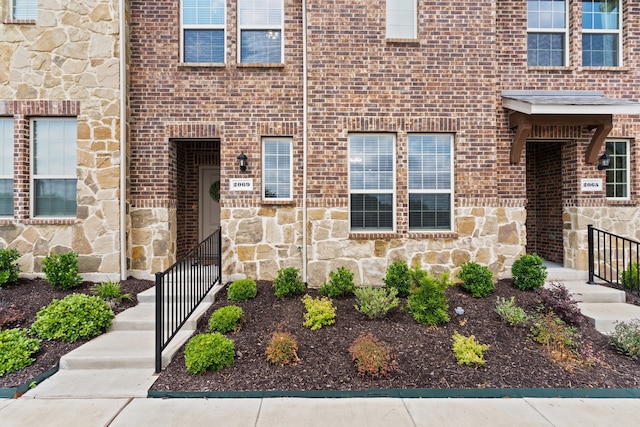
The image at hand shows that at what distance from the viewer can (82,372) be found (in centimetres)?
356

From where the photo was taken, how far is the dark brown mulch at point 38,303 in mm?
3416

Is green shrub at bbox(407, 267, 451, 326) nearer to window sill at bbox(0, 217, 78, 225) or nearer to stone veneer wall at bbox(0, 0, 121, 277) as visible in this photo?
stone veneer wall at bbox(0, 0, 121, 277)

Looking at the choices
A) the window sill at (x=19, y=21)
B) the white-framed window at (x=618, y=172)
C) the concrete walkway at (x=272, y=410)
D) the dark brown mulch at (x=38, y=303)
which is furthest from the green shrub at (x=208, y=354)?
the white-framed window at (x=618, y=172)

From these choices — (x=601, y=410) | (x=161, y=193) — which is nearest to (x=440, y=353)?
(x=601, y=410)

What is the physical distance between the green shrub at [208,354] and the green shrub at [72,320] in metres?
1.61

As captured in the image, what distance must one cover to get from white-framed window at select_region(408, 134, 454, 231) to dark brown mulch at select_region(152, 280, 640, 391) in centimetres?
177

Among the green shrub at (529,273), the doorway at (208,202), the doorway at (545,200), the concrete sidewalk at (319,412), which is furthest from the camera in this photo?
the doorway at (208,202)

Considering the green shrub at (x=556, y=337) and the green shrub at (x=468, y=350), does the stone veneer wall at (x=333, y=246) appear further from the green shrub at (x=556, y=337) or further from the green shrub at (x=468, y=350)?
the green shrub at (x=468, y=350)

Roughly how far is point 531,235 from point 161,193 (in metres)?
7.98

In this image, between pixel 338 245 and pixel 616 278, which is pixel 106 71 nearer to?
pixel 338 245

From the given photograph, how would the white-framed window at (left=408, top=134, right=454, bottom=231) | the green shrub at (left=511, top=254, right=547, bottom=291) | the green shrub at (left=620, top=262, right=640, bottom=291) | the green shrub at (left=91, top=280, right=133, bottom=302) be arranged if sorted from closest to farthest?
the green shrub at (left=91, top=280, right=133, bottom=302) → the green shrub at (left=620, top=262, right=640, bottom=291) → the green shrub at (left=511, top=254, right=547, bottom=291) → the white-framed window at (left=408, top=134, right=454, bottom=231)

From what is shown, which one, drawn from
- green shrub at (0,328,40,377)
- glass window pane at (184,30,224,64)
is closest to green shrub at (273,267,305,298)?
green shrub at (0,328,40,377)

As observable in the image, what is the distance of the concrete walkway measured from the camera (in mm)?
2775

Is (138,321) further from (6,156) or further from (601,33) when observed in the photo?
(601,33)
